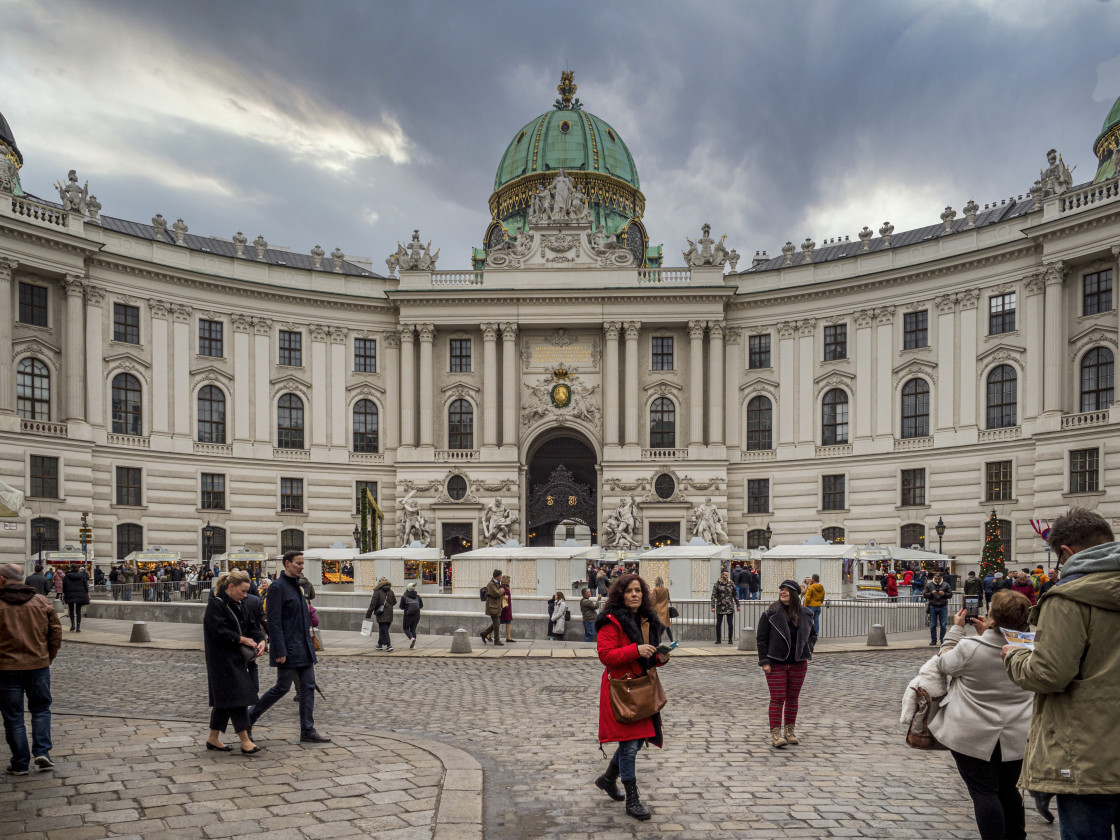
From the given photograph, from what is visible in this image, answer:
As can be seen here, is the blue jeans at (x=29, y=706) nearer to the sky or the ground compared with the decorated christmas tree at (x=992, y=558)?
nearer to the sky

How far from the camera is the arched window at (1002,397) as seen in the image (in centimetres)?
4494

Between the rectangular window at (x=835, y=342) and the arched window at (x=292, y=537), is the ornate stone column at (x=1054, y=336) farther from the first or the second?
the arched window at (x=292, y=537)

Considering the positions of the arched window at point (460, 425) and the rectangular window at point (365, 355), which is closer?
the arched window at point (460, 425)

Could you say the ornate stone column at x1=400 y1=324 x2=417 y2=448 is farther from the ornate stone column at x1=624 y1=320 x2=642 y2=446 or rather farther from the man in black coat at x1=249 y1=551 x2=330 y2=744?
the man in black coat at x1=249 y1=551 x2=330 y2=744

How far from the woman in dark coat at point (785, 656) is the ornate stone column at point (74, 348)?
43146mm

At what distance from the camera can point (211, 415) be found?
51.1 m

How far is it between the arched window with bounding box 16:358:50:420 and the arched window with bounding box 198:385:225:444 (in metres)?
7.90

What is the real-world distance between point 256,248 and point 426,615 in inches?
1503

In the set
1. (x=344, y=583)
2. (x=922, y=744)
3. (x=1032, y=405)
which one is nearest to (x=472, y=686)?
(x=922, y=744)

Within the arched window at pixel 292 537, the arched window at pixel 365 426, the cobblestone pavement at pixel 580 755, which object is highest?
the arched window at pixel 365 426

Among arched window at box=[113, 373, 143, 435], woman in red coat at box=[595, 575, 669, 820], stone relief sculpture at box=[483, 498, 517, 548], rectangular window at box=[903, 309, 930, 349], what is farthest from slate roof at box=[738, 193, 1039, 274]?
woman in red coat at box=[595, 575, 669, 820]

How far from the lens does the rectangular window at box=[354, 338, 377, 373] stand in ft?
181

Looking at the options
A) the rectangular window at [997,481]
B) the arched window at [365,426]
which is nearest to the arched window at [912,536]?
the rectangular window at [997,481]

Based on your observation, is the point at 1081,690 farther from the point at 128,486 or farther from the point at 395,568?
the point at 128,486
